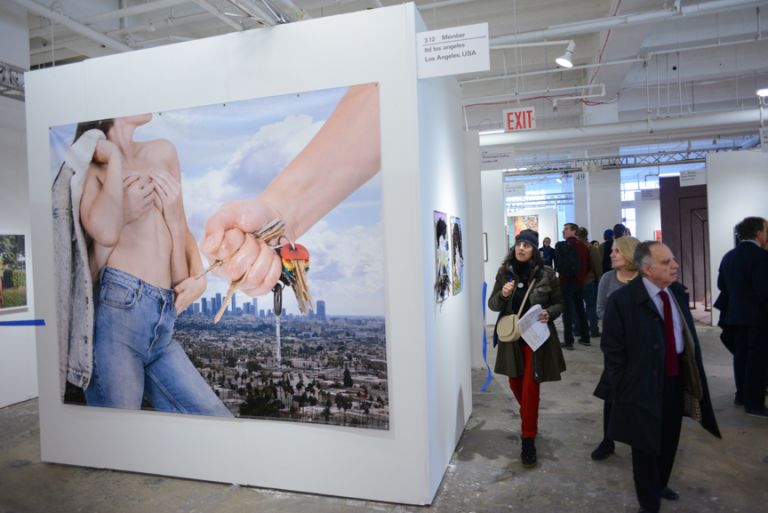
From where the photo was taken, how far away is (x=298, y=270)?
10.9ft

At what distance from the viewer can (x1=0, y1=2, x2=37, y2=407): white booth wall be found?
575 centimetres

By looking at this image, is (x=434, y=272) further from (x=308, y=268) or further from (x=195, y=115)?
(x=195, y=115)

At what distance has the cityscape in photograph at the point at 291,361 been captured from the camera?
318 cm

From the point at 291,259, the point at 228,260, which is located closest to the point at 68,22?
the point at 228,260

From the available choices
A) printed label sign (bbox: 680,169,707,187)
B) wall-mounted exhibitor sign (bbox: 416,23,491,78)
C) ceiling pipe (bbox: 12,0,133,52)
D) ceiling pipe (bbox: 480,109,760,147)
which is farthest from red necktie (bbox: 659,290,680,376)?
printed label sign (bbox: 680,169,707,187)

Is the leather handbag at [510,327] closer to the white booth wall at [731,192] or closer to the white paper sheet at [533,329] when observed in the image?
the white paper sheet at [533,329]

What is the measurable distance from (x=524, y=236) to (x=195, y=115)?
7.74 ft

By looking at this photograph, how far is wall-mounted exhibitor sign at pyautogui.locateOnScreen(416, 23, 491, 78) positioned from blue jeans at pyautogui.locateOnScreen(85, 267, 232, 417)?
2219 mm

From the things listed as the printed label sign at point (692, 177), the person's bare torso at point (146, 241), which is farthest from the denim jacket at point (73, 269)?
the printed label sign at point (692, 177)

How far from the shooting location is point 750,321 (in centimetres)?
445

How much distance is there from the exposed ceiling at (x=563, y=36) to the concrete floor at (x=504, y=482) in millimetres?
2955

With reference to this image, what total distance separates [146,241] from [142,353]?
0.75 meters

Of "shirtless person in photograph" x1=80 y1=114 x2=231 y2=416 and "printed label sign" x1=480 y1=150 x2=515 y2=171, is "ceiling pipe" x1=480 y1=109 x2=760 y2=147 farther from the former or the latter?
"shirtless person in photograph" x1=80 y1=114 x2=231 y2=416

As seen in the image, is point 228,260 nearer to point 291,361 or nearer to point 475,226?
point 291,361
